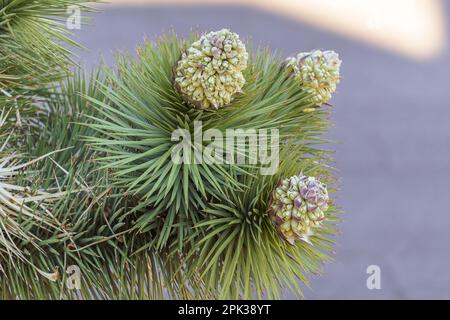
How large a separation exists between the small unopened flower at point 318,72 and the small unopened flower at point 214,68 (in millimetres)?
120

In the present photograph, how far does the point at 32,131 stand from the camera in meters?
0.72

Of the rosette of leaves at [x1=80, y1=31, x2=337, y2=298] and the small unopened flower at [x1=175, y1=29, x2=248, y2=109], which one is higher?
the small unopened flower at [x1=175, y1=29, x2=248, y2=109]

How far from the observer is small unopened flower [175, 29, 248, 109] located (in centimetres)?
53

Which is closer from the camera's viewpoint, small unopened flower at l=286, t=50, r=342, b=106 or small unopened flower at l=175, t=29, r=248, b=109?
small unopened flower at l=175, t=29, r=248, b=109

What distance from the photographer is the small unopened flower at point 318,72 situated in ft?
2.14

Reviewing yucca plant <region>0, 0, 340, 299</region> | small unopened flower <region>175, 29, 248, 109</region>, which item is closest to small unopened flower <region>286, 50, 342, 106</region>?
yucca plant <region>0, 0, 340, 299</region>

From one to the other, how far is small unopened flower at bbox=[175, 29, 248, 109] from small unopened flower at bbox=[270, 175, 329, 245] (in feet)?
0.28

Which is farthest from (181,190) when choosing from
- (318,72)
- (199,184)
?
(318,72)

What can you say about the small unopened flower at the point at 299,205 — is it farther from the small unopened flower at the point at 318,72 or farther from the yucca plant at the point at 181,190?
the small unopened flower at the point at 318,72

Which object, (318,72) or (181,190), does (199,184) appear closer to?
(181,190)

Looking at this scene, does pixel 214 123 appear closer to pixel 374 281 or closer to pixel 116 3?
pixel 374 281

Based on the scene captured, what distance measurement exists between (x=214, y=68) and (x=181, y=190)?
111mm

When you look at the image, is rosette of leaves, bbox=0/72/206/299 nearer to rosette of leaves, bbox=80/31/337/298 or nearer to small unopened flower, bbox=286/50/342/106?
rosette of leaves, bbox=80/31/337/298

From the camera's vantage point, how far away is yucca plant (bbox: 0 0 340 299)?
22.0 inches
